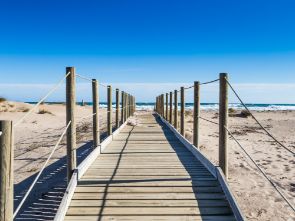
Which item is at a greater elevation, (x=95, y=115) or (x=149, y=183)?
(x=95, y=115)

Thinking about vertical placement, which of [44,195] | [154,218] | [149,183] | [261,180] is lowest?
[261,180]

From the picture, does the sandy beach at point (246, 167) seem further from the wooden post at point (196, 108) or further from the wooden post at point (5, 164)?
the wooden post at point (5, 164)

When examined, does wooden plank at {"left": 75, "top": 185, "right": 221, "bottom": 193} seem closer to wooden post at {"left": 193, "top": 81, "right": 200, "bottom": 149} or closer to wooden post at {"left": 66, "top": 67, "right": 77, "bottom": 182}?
wooden post at {"left": 66, "top": 67, "right": 77, "bottom": 182}

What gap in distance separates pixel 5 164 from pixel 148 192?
2190 mm

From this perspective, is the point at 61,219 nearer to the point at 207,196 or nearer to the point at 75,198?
the point at 75,198

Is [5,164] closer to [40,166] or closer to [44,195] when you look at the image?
[44,195]

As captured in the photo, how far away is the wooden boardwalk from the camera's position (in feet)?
11.9

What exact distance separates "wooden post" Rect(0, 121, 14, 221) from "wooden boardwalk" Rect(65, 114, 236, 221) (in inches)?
49.4

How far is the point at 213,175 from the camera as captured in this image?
15.8 feet

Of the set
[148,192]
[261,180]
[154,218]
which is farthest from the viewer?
[261,180]

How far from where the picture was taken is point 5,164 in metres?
2.34

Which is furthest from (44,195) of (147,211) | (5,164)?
(5,164)

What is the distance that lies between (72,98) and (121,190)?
138 centimetres

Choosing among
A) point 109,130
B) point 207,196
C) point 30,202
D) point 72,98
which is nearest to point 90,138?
point 109,130
